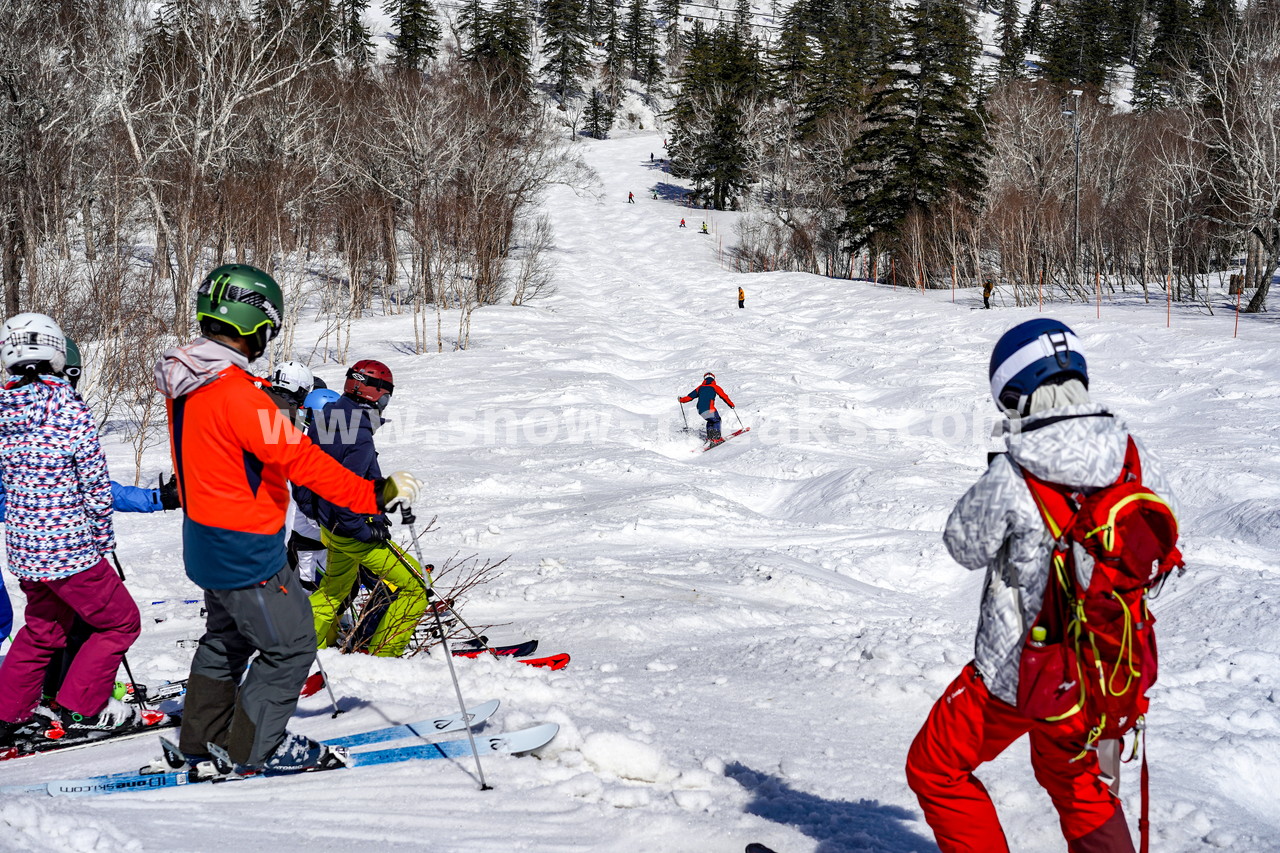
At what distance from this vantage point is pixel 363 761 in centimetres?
338

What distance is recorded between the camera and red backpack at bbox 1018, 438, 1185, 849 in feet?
6.63

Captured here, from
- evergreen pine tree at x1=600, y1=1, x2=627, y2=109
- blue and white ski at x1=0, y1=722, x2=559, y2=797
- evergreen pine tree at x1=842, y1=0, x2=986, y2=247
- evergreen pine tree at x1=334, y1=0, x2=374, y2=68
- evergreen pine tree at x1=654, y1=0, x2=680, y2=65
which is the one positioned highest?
evergreen pine tree at x1=654, y1=0, x2=680, y2=65

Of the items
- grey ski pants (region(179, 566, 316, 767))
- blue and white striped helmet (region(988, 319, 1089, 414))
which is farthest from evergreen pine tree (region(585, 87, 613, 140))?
blue and white striped helmet (region(988, 319, 1089, 414))

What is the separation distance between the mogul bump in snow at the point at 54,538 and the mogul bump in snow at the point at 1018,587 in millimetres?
3506

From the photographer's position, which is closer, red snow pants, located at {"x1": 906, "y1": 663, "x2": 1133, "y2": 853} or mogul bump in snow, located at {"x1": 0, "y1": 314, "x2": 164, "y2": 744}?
red snow pants, located at {"x1": 906, "y1": 663, "x2": 1133, "y2": 853}

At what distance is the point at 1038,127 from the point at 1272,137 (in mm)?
17669

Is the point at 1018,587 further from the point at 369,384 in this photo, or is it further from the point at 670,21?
the point at 670,21

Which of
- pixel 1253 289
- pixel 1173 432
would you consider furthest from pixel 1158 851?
pixel 1253 289

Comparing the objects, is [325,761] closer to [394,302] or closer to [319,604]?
[319,604]

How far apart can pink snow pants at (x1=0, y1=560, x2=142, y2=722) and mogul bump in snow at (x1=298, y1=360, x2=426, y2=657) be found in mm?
875

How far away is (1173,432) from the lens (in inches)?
530

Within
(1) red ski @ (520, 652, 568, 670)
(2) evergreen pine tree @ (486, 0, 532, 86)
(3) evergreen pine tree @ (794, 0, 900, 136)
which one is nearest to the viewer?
(1) red ski @ (520, 652, 568, 670)

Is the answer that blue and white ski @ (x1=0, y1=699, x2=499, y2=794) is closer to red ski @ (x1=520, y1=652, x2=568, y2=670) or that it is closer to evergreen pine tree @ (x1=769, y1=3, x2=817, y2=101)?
red ski @ (x1=520, y1=652, x2=568, y2=670)

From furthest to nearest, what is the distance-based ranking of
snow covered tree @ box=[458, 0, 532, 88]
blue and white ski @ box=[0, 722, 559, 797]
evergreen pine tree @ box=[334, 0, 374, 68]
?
snow covered tree @ box=[458, 0, 532, 88] < evergreen pine tree @ box=[334, 0, 374, 68] < blue and white ski @ box=[0, 722, 559, 797]
